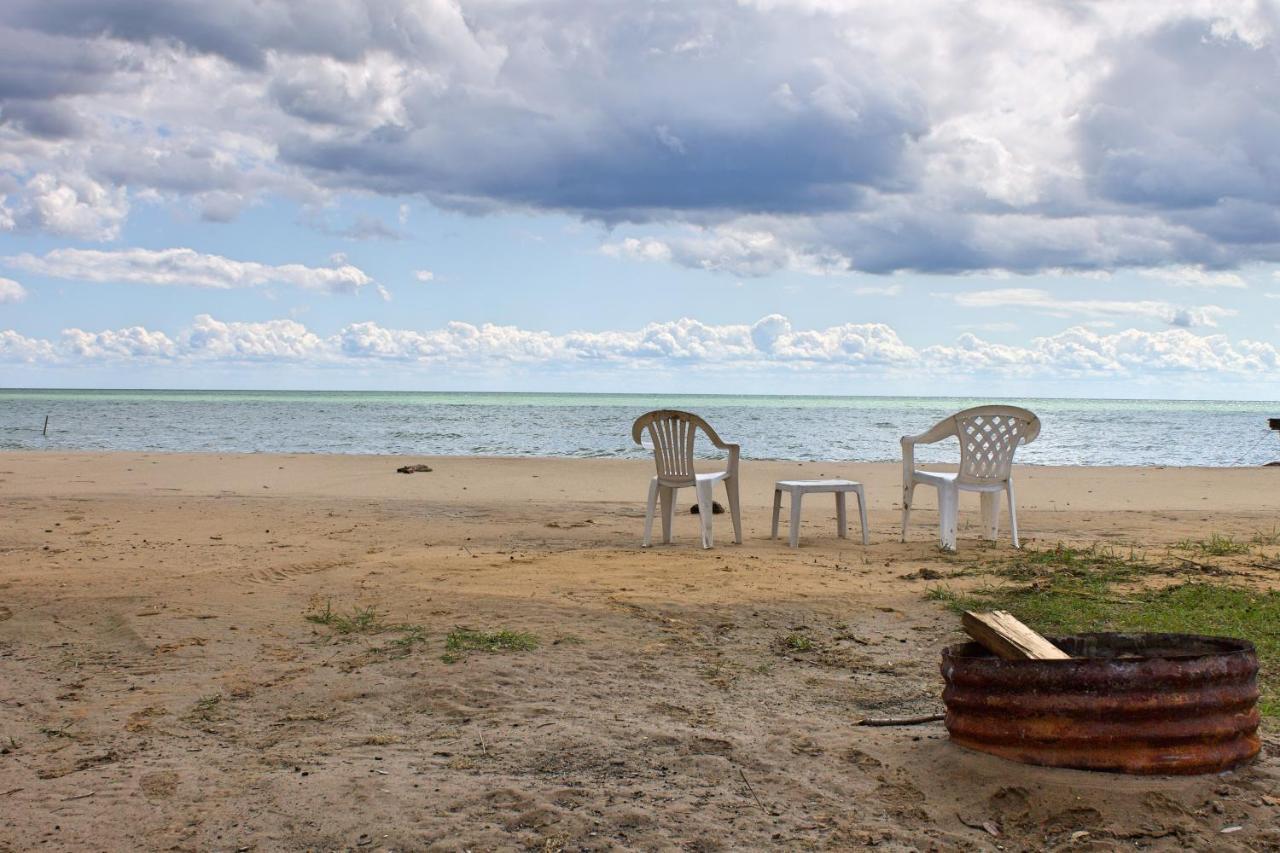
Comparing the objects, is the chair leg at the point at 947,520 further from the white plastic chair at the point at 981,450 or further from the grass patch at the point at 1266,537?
the grass patch at the point at 1266,537

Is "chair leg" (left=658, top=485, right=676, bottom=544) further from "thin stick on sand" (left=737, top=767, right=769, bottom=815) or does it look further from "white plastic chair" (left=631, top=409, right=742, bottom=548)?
"thin stick on sand" (left=737, top=767, right=769, bottom=815)

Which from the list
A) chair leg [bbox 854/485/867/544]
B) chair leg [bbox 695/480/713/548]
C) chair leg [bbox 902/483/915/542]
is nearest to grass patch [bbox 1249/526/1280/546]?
chair leg [bbox 902/483/915/542]

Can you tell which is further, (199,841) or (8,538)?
(8,538)

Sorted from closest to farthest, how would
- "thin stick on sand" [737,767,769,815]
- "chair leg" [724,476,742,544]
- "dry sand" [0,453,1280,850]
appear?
1. "dry sand" [0,453,1280,850]
2. "thin stick on sand" [737,767,769,815]
3. "chair leg" [724,476,742,544]

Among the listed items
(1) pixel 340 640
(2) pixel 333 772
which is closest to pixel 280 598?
(1) pixel 340 640

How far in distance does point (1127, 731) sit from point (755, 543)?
17.9 feet

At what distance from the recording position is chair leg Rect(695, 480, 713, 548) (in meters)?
8.02

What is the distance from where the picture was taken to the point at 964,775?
10.7 feet

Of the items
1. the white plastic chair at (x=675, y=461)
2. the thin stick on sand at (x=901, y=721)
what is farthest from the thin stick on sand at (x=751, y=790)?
the white plastic chair at (x=675, y=461)

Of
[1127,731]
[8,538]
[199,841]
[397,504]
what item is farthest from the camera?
[397,504]

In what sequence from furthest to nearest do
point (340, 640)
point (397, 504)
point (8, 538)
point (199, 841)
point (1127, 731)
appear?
point (397, 504), point (8, 538), point (340, 640), point (1127, 731), point (199, 841)

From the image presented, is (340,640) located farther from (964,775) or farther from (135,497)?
(135,497)

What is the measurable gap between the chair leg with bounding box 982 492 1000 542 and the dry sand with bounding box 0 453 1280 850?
173 mm

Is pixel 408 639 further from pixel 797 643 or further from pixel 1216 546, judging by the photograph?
pixel 1216 546
